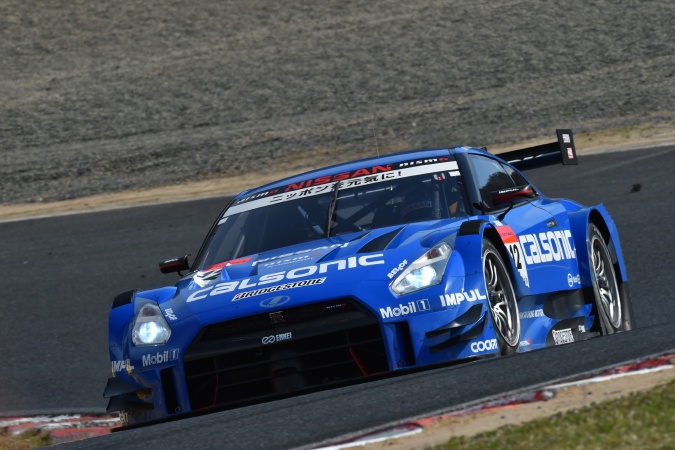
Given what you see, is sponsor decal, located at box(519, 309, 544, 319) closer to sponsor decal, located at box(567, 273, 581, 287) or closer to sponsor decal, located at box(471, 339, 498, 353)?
sponsor decal, located at box(567, 273, 581, 287)

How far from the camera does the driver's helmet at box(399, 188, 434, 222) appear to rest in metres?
6.62

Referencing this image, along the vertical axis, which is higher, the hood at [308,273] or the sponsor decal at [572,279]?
the hood at [308,273]

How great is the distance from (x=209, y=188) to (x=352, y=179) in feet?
24.3

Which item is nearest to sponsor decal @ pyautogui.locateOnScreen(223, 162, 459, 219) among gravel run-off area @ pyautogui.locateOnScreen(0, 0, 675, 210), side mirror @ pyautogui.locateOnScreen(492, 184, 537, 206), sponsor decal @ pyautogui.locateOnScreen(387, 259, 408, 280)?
side mirror @ pyautogui.locateOnScreen(492, 184, 537, 206)

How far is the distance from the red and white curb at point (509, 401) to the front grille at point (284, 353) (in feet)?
3.54

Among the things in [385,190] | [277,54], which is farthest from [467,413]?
[277,54]

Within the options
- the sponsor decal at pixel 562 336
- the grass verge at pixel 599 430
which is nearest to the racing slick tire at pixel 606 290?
the sponsor decal at pixel 562 336

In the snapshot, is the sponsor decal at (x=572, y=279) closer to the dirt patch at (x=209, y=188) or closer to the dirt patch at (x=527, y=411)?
the dirt patch at (x=527, y=411)

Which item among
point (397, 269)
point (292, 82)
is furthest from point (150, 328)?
point (292, 82)

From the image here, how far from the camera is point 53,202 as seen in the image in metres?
14.4

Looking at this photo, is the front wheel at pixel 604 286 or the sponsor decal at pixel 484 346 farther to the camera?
the front wheel at pixel 604 286

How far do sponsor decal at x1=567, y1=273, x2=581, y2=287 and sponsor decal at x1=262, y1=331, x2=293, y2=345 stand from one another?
7.19ft

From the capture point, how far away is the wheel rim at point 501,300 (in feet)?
19.2

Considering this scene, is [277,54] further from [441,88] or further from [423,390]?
[423,390]
